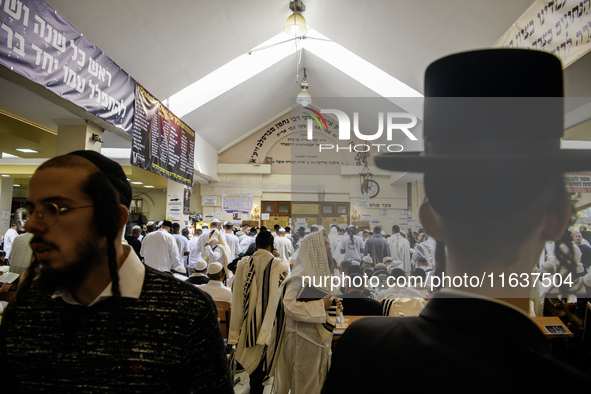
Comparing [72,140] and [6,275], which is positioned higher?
[72,140]

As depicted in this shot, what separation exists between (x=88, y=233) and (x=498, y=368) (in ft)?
3.32

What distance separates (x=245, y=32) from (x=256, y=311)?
5.68 meters

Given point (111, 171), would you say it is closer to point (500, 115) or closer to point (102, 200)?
point (102, 200)

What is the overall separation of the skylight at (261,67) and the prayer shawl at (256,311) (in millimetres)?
5589

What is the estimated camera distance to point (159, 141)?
679 centimetres

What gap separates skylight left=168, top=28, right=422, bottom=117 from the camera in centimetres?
816

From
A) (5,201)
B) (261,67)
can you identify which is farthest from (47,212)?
(5,201)

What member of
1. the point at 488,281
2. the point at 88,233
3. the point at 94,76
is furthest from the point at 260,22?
the point at 488,281

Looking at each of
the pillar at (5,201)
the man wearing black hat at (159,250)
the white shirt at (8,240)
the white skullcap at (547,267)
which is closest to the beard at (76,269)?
the white skullcap at (547,267)

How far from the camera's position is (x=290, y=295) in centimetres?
296

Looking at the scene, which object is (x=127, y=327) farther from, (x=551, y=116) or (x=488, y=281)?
(x=551, y=116)

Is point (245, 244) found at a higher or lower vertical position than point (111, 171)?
lower

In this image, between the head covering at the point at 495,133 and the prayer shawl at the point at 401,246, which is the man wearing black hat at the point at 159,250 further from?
the head covering at the point at 495,133

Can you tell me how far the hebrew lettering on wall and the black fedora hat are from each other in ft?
8.53
